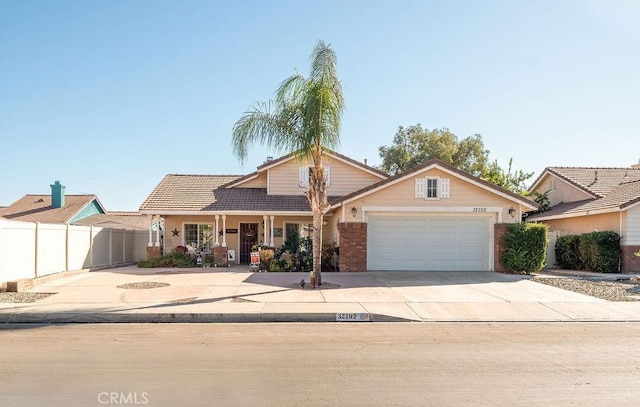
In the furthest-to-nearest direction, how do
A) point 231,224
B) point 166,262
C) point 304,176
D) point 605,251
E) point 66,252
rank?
1. point 304,176
2. point 231,224
3. point 166,262
4. point 605,251
5. point 66,252

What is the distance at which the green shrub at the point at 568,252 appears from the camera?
21.1 meters

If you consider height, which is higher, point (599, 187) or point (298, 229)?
point (599, 187)

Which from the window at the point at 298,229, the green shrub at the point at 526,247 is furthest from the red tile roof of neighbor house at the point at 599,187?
the window at the point at 298,229

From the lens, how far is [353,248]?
1812 centimetres

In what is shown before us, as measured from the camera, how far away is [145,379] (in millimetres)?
5801

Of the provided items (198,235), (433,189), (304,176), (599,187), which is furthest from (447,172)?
(198,235)

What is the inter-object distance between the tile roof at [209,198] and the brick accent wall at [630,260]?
1326cm

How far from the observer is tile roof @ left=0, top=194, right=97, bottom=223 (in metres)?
29.9

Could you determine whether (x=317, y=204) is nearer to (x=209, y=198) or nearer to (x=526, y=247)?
(x=526, y=247)

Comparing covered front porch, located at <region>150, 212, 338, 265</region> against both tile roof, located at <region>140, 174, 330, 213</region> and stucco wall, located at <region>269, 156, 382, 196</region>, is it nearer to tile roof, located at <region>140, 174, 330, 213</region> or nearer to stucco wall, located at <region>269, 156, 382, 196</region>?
tile roof, located at <region>140, 174, 330, 213</region>

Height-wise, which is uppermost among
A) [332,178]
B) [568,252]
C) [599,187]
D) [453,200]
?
[332,178]

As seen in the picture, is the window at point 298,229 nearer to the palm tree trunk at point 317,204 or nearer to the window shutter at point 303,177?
the window shutter at point 303,177

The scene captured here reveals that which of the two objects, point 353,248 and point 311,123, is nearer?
point 311,123

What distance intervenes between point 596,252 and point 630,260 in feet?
3.99
